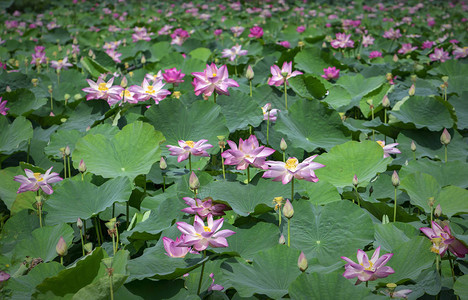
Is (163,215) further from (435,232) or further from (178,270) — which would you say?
(435,232)

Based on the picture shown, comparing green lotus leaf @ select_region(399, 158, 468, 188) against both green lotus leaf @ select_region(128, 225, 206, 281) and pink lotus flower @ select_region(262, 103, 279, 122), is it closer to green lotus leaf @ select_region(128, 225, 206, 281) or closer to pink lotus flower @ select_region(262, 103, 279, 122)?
pink lotus flower @ select_region(262, 103, 279, 122)

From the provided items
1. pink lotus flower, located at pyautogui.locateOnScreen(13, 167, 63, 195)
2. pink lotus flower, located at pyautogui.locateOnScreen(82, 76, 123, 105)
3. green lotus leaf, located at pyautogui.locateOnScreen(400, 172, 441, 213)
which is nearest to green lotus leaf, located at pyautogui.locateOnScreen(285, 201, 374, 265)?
green lotus leaf, located at pyautogui.locateOnScreen(400, 172, 441, 213)

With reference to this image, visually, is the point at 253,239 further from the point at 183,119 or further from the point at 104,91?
the point at 104,91

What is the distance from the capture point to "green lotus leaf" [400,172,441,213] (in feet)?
4.13

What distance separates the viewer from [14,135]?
5.35ft

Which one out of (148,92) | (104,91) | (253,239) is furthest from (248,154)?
(104,91)

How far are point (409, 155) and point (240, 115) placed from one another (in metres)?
0.66

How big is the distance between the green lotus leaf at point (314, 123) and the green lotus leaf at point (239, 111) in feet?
0.31

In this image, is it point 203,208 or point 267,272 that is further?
point 203,208

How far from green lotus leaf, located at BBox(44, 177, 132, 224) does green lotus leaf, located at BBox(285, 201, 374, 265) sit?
1.56 feet

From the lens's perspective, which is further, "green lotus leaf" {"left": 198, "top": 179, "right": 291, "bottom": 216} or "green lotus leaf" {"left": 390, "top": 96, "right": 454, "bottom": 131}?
"green lotus leaf" {"left": 390, "top": 96, "right": 454, "bottom": 131}

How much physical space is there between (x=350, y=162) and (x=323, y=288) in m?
0.70

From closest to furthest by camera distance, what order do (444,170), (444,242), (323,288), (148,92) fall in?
(323,288) → (444,242) → (444,170) → (148,92)

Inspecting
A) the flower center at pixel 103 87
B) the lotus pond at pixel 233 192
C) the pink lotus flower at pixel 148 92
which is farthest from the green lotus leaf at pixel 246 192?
the flower center at pixel 103 87
